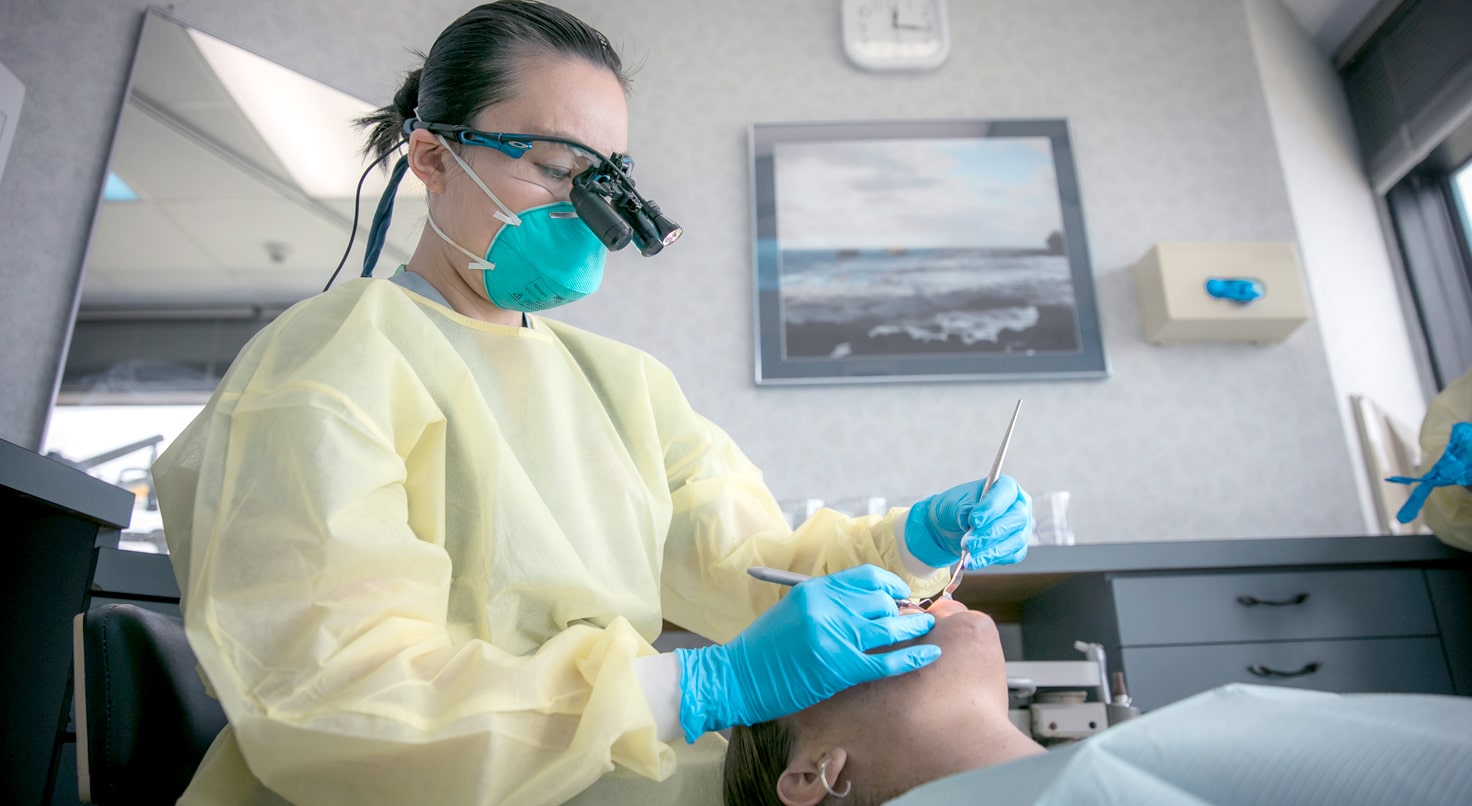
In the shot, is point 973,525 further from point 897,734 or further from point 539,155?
point 539,155

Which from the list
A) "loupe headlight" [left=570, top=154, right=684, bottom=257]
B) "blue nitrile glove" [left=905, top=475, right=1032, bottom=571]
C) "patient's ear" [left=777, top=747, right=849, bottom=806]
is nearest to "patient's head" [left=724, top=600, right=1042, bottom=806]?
"patient's ear" [left=777, top=747, right=849, bottom=806]

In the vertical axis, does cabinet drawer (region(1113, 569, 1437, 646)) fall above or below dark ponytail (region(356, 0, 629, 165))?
below

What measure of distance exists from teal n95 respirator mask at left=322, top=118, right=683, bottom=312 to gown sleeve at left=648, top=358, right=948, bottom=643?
244 mm

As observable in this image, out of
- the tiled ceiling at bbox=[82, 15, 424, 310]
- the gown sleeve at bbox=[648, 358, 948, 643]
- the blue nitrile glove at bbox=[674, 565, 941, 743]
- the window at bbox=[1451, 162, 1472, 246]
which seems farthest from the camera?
the window at bbox=[1451, 162, 1472, 246]

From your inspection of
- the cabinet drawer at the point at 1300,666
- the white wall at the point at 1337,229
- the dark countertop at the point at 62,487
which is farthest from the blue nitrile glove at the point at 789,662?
the white wall at the point at 1337,229

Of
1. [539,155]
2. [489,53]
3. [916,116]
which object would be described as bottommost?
[539,155]

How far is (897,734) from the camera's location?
0.96 metres

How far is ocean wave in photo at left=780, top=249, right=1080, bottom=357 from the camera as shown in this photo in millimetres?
2271

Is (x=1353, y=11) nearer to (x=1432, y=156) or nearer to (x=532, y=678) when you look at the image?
(x=1432, y=156)

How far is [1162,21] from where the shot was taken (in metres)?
2.55

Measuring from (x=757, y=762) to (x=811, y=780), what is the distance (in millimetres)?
107

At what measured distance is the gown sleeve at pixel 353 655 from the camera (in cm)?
77

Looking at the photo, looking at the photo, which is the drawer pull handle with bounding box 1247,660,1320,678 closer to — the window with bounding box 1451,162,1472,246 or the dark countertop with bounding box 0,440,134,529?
the window with bounding box 1451,162,1472,246

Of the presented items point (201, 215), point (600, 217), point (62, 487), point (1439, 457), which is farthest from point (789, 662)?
point (201, 215)
